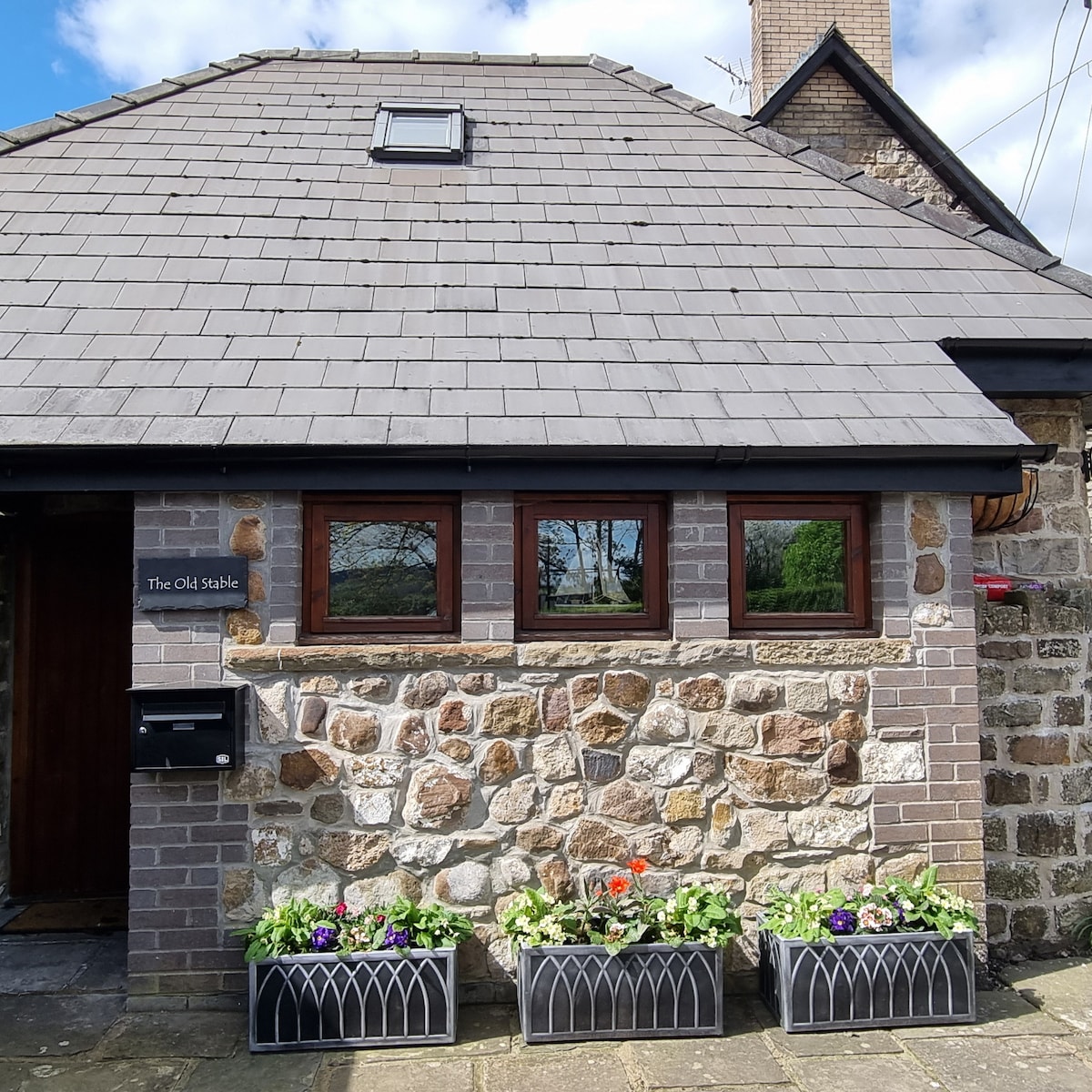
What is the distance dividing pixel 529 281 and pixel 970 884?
3.80 meters

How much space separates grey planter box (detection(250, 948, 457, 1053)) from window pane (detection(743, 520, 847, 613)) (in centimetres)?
217

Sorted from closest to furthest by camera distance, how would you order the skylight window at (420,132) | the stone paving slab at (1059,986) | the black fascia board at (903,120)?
the stone paving slab at (1059,986)
the skylight window at (420,132)
the black fascia board at (903,120)

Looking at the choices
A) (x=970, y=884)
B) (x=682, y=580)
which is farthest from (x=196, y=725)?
(x=970, y=884)

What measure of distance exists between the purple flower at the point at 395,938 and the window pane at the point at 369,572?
136cm

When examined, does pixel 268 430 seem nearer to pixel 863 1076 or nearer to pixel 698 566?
pixel 698 566

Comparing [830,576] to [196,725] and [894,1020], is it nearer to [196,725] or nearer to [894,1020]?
[894,1020]

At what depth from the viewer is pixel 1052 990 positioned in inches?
170

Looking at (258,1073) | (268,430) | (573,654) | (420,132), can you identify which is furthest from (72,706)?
(420,132)

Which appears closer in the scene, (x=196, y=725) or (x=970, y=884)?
(x=196, y=725)

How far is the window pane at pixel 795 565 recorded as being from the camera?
4.43 m

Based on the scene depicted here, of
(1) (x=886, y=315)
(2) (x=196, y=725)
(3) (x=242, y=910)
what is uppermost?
(1) (x=886, y=315)

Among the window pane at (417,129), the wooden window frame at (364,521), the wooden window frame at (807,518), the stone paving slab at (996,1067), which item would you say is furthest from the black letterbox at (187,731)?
the window pane at (417,129)

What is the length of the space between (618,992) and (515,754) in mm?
1072

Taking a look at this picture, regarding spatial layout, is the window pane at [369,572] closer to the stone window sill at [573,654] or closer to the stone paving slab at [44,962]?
the stone window sill at [573,654]
